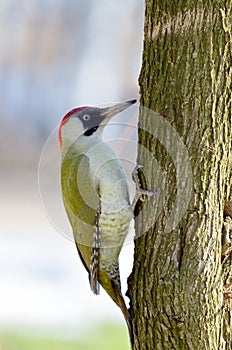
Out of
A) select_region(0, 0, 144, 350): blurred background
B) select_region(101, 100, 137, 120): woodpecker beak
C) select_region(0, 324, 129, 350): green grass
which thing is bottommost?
select_region(0, 324, 129, 350): green grass

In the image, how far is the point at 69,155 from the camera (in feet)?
8.00

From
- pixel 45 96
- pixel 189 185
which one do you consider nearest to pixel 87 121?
pixel 189 185

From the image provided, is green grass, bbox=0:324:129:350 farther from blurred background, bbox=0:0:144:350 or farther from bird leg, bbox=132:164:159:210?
bird leg, bbox=132:164:159:210

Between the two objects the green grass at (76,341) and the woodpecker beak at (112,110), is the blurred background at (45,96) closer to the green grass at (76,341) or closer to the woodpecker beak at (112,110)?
the green grass at (76,341)

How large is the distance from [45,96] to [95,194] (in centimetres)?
394

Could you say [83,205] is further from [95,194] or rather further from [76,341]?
[76,341]

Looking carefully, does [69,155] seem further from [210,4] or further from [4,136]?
[4,136]

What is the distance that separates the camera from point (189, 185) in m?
2.14

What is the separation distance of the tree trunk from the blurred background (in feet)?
9.10

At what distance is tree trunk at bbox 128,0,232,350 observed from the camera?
2.11m

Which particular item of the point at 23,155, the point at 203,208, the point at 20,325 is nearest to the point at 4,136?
the point at 23,155

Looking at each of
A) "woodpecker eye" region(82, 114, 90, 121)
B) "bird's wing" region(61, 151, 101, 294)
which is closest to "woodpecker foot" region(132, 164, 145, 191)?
"bird's wing" region(61, 151, 101, 294)

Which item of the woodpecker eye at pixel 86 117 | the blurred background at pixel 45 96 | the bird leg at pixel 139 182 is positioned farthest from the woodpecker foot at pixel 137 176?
the blurred background at pixel 45 96

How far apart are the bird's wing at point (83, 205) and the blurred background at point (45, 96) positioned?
8.30 ft
